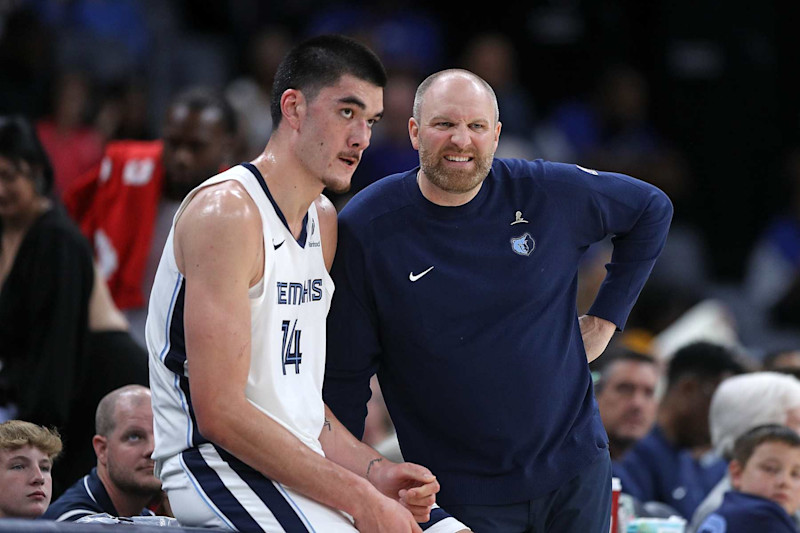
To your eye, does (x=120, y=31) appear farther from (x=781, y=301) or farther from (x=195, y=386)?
(x=195, y=386)

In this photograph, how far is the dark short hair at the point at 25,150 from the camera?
217 inches

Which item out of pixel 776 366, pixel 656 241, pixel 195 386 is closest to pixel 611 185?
pixel 656 241

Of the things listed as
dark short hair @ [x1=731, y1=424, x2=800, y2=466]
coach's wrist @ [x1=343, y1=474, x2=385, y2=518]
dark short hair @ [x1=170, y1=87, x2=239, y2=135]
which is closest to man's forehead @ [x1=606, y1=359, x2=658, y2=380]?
dark short hair @ [x1=731, y1=424, x2=800, y2=466]

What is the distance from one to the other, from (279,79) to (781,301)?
26.2 feet

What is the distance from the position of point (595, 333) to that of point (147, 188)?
9.38 feet

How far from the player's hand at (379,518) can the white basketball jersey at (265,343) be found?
24 centimetres

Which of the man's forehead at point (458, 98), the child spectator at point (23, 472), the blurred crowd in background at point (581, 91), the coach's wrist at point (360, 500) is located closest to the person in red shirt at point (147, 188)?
the child spectator at point (23, 472)

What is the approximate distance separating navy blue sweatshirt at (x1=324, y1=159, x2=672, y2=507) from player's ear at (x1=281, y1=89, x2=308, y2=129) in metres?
0.50

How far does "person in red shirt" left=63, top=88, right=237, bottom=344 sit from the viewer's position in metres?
6.38

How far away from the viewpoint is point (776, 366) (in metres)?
7.71

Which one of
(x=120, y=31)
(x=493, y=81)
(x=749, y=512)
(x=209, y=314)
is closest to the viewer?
(x=209, y=314)

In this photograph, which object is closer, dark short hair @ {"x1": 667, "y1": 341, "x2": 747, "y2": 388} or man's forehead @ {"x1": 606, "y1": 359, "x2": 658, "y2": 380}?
man's forehead @ {"x1": 606, "y1": 359, "x2": 658, "y2": 380}

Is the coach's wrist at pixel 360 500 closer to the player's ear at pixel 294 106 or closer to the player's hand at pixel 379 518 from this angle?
the player's hand at pixel 379 518

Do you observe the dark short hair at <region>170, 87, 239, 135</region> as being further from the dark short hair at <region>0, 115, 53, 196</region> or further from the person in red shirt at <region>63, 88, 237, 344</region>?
the dark short hair at <region>0, 115, 53, 196</region>
